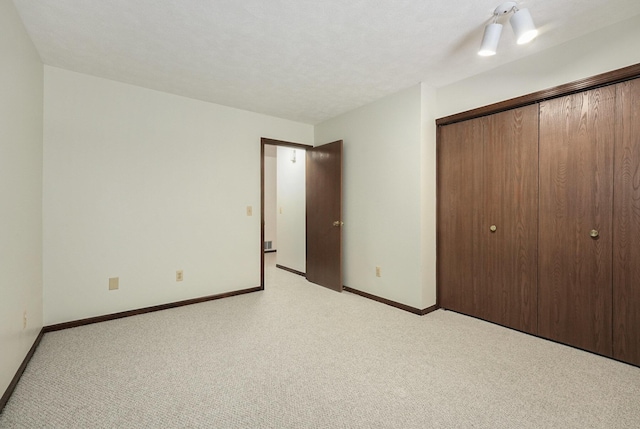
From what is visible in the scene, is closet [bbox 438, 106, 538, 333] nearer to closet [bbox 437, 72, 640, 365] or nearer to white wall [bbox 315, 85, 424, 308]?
closet [bbox 437, 72, 640, 365]

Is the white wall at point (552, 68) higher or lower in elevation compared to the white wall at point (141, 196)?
higher

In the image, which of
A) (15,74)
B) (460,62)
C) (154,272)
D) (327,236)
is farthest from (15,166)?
(460,62)

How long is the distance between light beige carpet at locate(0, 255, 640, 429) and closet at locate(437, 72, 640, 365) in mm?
247

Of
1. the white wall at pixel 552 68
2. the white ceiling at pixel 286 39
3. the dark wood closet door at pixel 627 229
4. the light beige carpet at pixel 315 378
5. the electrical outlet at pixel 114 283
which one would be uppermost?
the white ceiling at pixel 286 39

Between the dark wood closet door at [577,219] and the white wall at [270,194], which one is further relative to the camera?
the white wall at [270,194]

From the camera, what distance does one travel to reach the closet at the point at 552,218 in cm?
210

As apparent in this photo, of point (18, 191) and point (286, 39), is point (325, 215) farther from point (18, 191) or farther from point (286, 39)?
point (18, 191)

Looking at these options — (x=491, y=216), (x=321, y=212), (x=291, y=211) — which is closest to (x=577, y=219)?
(x=491, y=216)

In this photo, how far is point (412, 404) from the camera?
1.69m

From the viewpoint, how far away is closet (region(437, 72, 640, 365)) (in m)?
2.10

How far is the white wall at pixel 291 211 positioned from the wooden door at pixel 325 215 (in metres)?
0.32

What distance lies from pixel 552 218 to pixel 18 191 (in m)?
3.80

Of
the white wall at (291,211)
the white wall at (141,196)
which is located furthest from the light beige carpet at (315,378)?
the white wall at (291,211)

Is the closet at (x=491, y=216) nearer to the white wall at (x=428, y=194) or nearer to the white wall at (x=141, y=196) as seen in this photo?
the white wall at (x=428, y=194)
